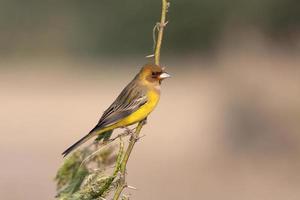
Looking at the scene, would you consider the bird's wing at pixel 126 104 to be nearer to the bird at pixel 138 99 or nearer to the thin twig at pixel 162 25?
the bird at pixel 138 99

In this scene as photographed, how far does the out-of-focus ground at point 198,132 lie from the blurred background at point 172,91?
0.03 m

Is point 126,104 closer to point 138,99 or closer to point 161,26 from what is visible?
point 138,99

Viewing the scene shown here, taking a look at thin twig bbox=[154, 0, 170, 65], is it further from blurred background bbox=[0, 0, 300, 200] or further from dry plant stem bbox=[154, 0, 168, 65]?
blurred background bbox=[0, 0, 300, 200]

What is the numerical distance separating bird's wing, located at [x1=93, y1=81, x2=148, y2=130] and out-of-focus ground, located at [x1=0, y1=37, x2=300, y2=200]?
304 inches

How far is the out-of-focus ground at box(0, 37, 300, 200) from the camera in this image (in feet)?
47.0

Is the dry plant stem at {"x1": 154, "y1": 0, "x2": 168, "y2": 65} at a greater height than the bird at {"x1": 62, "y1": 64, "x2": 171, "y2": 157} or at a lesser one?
greater

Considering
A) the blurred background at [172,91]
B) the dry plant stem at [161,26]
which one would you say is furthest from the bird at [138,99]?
the blurred background at [172,91]

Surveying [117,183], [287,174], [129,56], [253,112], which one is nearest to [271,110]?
[253,112]

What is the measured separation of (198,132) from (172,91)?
15.4ft

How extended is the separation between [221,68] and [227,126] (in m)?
3.05

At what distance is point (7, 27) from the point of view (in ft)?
78.3

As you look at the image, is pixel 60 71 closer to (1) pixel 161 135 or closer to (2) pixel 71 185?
(1) pixel 161 135

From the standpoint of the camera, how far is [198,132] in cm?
1767

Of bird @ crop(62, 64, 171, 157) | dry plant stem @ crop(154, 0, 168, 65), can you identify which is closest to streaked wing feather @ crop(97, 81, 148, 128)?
bird @ crop(62, 64, 171, 157)
